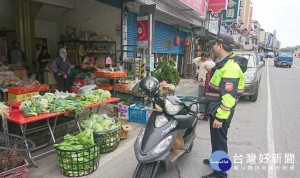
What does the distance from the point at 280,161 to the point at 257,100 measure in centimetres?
538

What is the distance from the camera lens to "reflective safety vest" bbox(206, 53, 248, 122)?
2.73 m

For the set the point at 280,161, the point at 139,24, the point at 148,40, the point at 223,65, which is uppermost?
the point at 139,24

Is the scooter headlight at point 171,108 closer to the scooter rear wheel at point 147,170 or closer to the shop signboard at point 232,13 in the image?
the scooter rear wheel at point 147,170

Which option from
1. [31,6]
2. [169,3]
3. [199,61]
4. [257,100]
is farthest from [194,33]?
[31,6]

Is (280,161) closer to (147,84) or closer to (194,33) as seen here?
(147,84)

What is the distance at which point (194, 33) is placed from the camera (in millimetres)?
15664

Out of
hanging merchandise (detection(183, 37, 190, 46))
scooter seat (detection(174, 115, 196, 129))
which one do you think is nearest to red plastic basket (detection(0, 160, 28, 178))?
scooter seat (detection(174, 115, 196, 129))

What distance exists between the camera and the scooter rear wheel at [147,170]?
8.65 feet

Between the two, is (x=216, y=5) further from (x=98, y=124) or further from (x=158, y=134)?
(x=158, y=134)

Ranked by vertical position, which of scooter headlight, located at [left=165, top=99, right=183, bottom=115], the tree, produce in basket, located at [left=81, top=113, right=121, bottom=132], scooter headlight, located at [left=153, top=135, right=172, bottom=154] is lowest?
produce in basket, located at [left=81, top=113, right=121, bottom=132]

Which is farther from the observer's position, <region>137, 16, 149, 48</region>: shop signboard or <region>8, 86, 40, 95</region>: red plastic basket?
<region>137, 16, 149, 48</region>: shop signboard

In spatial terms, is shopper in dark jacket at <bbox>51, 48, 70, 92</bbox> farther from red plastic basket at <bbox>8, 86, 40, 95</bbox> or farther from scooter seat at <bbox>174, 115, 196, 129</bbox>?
scooter seat at <bbox>174, 115, 196, 129</bbox>

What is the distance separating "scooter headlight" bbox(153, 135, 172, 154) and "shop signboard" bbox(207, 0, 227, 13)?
13220 mm

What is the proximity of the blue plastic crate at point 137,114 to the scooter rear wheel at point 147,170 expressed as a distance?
2848 mm
